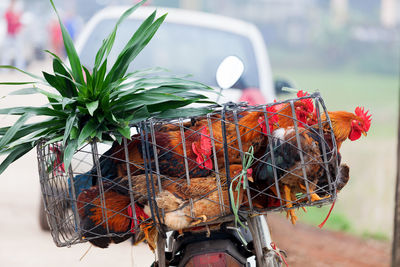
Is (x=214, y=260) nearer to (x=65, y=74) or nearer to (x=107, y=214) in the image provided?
(x=107, y=214)

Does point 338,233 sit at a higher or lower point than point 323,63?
lower

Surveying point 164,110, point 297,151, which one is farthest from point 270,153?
point 164,110

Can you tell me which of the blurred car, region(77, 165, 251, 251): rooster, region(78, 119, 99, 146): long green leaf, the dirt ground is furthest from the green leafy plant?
the dirt ground

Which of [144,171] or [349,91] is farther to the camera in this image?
[349,91]

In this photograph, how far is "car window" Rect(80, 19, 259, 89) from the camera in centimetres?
504

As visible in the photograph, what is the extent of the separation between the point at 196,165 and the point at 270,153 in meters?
0.32

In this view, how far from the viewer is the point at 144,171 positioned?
7.53 ft

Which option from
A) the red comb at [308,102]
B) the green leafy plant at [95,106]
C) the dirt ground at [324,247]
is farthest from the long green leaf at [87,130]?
the dirt ground at [324,247]

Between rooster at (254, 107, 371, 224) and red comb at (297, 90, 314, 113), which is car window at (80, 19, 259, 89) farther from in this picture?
rooster at (254, 107, 371, 224)

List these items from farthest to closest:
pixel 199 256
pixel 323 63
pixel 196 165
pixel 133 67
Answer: pixel 323 63, pixel 133 67, pixel 199 256, pixel 196 165

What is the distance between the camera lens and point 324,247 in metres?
6.23

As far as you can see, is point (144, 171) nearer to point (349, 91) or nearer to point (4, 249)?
point (4, 249)

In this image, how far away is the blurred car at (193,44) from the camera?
502 cm

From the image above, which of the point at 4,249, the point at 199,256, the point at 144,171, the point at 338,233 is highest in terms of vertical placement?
the point at 144,171
